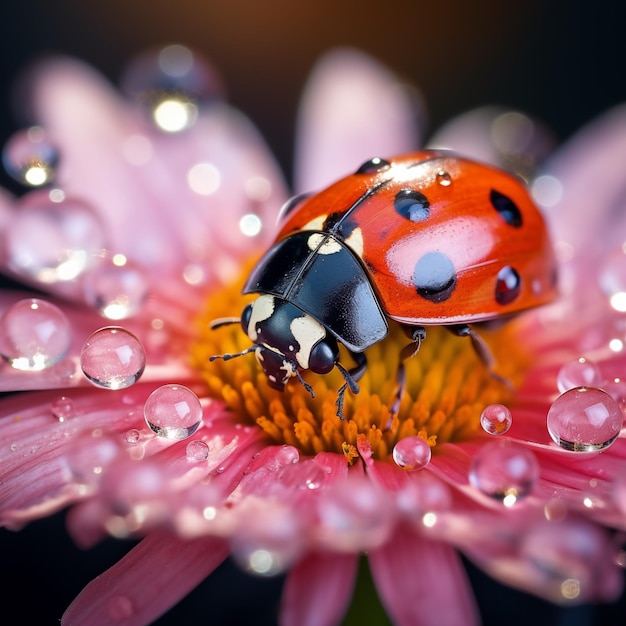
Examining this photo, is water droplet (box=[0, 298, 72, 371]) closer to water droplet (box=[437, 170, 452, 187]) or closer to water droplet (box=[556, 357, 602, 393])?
water droplet (box=[437, 170, 452, 187])

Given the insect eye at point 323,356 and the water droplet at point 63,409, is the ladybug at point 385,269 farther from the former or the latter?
the water droplet at point 63,409

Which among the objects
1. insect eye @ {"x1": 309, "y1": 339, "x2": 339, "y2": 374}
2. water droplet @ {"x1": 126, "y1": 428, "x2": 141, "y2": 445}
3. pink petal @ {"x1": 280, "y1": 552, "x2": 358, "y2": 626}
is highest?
insect eye @ {"x1": 309, "y1": 339, "x2": 339, "y2": 374}

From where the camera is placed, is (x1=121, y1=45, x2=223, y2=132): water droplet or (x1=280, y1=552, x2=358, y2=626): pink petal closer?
(x1=280, y1=552, x2=358, y2=626): pink petal

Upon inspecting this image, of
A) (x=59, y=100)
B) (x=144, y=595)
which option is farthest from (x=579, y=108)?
(x=144, y=595)

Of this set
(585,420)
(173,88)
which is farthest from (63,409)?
(173,88)

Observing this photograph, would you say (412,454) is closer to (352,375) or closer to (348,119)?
(352,375)

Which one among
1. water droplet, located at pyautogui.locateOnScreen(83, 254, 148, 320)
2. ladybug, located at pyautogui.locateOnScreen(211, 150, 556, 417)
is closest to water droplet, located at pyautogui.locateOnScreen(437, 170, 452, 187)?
ladybug, located at pyautogui.locateOnScreen(211, 150, 556, 417)
